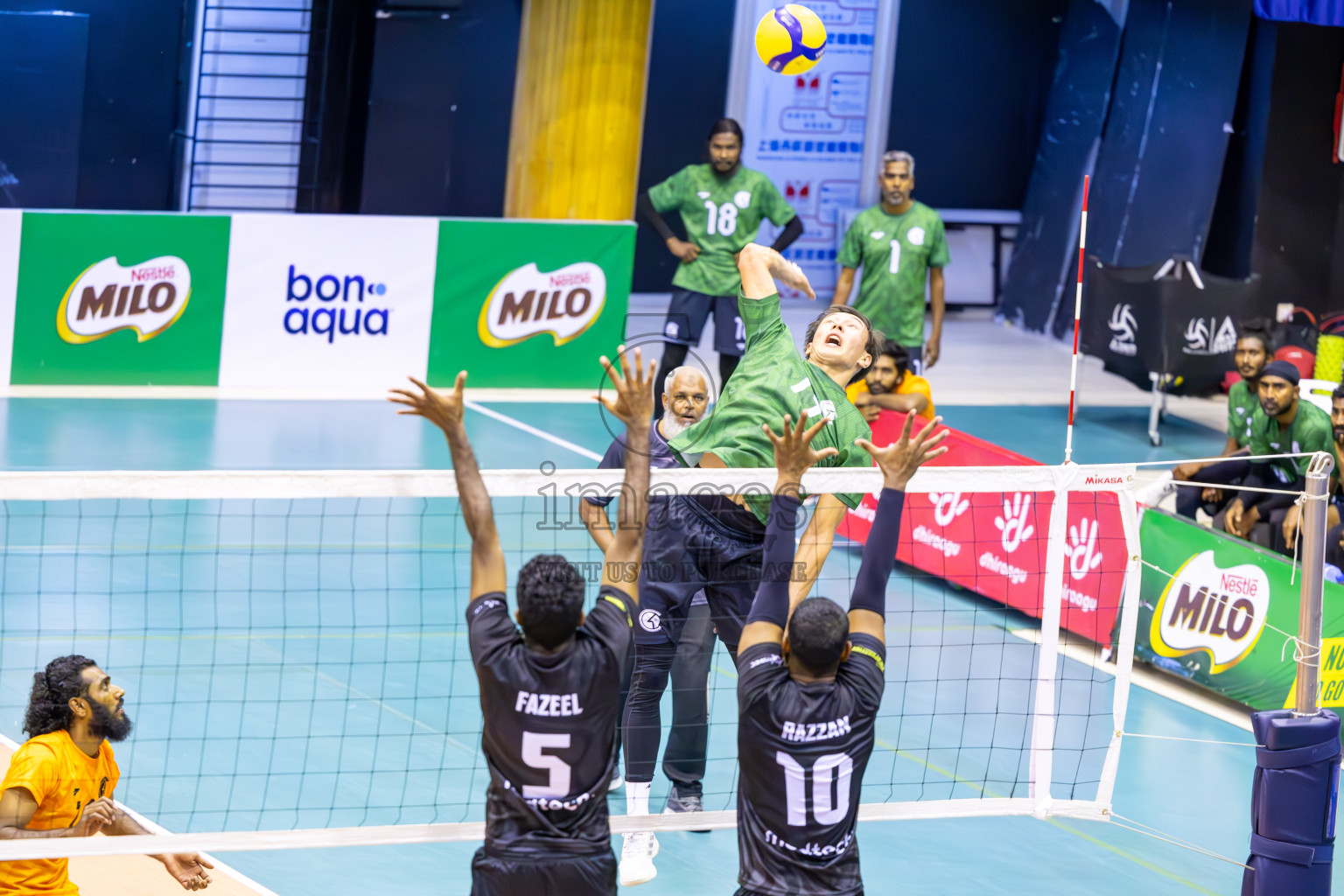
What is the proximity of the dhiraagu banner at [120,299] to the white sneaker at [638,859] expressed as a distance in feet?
28.1

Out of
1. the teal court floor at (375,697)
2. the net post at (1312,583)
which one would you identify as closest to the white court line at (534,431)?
the teal court floor at (375,697)

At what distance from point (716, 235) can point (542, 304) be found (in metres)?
2.25

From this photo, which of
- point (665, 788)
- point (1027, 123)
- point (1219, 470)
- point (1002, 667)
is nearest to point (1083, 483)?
point (665, 788)

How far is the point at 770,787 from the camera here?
485 centimetres

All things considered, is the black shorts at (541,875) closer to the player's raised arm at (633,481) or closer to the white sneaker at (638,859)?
the player's raised arm at (633,481)

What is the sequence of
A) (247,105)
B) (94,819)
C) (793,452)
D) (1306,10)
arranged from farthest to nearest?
(247,105), (1306,10), (94,819), (793,452)

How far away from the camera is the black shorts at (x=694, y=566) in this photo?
670 centimetres

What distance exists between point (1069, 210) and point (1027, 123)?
2126mm

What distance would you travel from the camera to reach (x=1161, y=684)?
31.0 ft

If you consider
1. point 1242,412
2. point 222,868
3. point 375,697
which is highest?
point 1242,412

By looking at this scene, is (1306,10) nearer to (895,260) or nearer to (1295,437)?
(895,260)

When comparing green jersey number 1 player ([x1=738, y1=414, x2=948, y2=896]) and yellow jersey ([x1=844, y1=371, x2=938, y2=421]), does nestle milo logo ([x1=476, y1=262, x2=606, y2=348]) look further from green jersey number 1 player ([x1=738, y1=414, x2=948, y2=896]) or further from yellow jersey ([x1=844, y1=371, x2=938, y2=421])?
green jersey number 1 player ([x1=738, y1=414, x2=948, y2=896])

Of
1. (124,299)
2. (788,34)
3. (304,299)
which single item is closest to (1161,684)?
(788,34)

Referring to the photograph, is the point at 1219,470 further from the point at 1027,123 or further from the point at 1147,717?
the point at 1027,123
